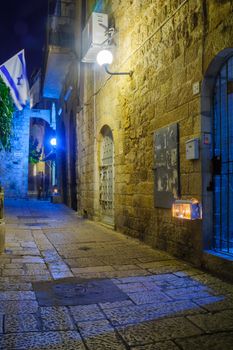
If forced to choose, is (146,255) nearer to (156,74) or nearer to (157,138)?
(157,138)

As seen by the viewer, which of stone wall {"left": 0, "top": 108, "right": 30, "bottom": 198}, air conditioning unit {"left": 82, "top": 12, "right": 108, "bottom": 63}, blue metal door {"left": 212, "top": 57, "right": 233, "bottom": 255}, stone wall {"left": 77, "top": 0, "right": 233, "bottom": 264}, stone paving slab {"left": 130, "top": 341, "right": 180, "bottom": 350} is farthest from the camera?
stone wall {"left": 0, "top": 108, "right": 30, "bottom": 198}

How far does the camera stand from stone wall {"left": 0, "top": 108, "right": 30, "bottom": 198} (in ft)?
74.2

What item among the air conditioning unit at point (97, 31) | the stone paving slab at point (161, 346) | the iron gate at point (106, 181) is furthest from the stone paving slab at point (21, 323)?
the air conditioning unit at point (97, 31)

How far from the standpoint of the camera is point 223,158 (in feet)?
15.1

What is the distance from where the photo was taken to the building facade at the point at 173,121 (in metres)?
4.53

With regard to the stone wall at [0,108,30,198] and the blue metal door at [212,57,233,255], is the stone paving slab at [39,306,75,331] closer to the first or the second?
the blue metal door at [212,57,233,255]

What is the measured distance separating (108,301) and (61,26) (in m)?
13.1

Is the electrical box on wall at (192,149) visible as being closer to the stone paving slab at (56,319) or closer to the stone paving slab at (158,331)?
the stone paving slab at (158,331)

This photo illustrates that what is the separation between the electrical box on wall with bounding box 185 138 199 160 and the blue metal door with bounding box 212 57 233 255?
229 mm

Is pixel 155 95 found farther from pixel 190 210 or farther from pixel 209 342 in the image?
pixel 209 342

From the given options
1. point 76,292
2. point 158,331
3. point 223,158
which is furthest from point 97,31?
point 158,331

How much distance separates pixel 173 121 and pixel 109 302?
303 centimetres

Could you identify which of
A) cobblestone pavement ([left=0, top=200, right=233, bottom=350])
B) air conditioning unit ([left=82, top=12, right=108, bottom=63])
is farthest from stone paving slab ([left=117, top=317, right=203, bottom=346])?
air conditioning unit ([left=82, top=12, right=108, bottom=63])

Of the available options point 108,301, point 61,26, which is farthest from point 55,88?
point 108,301
